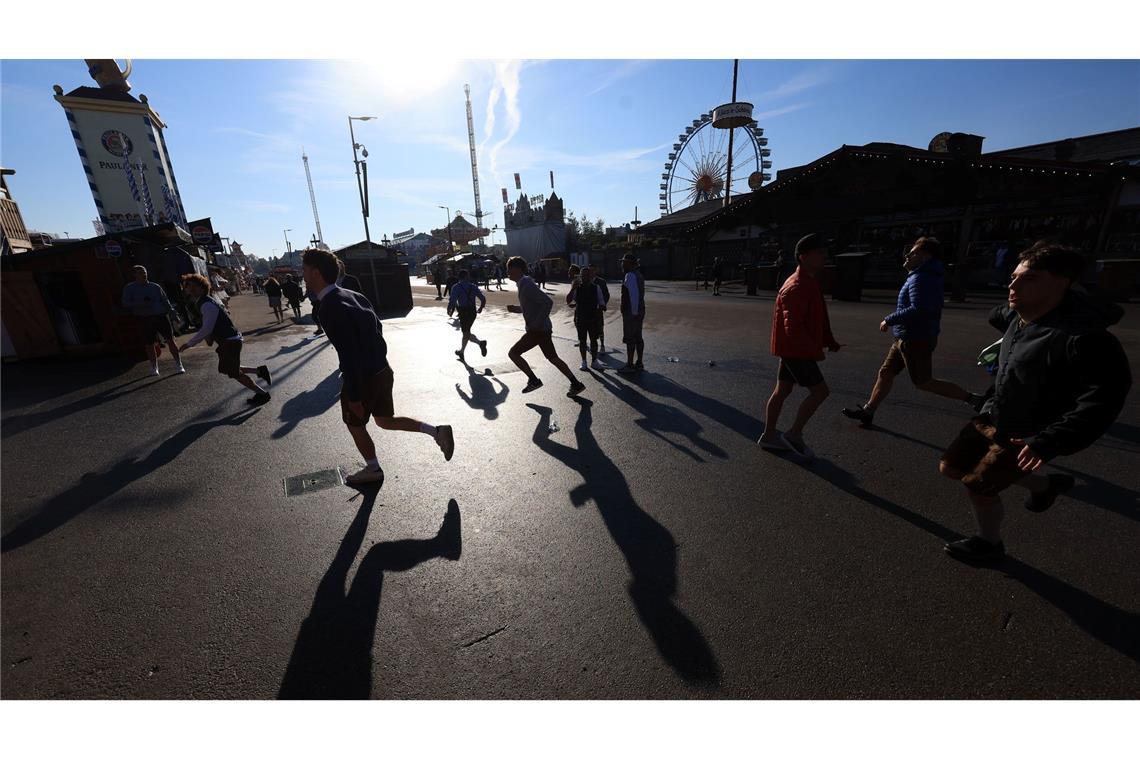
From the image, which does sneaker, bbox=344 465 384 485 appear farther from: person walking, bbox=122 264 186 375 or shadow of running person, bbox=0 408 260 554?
person walking, bbox=122 264 186 375

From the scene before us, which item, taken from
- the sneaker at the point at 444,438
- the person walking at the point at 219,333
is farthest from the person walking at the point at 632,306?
the person walking at the point at 219,333

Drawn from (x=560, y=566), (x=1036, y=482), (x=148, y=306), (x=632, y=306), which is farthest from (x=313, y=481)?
(x=148, y=306)

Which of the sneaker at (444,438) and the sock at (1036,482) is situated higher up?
the sock at (1036,482)

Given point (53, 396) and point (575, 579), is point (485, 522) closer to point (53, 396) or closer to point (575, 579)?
point (575, 579)

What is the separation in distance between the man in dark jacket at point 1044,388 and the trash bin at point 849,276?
15164mm

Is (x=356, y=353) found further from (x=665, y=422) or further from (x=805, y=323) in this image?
(x=805, y=323)

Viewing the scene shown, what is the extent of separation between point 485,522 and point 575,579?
3.04ft

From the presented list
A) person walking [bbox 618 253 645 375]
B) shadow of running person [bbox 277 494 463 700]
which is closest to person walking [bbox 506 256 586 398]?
person walking [bbox 618 253 645 375]

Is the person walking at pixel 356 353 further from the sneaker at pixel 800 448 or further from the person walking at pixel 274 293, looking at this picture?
the person walking at pixel 274 293

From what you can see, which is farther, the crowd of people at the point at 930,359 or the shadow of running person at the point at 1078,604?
the shadow of running person at the point at 1078,604

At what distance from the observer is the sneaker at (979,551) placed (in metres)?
2.57

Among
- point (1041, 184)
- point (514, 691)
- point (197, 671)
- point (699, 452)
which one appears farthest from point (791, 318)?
point (1041, 184)

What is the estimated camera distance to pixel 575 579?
2613 mm

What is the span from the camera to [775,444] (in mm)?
4184
